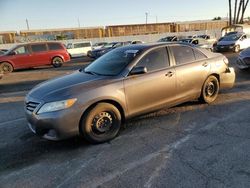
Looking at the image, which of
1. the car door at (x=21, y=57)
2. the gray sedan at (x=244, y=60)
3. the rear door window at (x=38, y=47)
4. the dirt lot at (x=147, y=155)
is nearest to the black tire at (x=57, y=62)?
the rear door window at (x=38, y=47)

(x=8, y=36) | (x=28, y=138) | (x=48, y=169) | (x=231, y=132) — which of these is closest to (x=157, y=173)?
(x=48, y=169)

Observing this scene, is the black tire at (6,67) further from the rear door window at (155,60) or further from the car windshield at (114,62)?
the rear door window at (155,60)

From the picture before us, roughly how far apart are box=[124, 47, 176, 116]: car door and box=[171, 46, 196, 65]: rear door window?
27 centimetres

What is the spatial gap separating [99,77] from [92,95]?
0.56m

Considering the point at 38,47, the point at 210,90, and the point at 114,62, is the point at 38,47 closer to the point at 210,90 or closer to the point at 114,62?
the point at 114,62

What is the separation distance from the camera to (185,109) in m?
5.96

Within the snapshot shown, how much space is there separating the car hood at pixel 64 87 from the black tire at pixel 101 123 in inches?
15.9

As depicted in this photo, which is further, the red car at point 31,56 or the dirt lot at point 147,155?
the red car at point 31,56

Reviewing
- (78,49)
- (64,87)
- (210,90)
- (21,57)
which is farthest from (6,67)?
(210,90)

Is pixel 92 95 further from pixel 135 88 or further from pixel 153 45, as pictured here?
pixel 153 45

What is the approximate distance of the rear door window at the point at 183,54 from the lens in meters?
5.56

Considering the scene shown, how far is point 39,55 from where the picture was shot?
56.9 ft

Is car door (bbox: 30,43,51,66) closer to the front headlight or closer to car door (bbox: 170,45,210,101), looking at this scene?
car door (bbox: 170,45,210,101)

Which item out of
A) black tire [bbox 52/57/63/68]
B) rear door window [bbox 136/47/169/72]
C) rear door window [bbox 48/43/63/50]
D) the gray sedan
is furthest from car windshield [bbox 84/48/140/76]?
rear door window [bbox 48/43/63/50]
